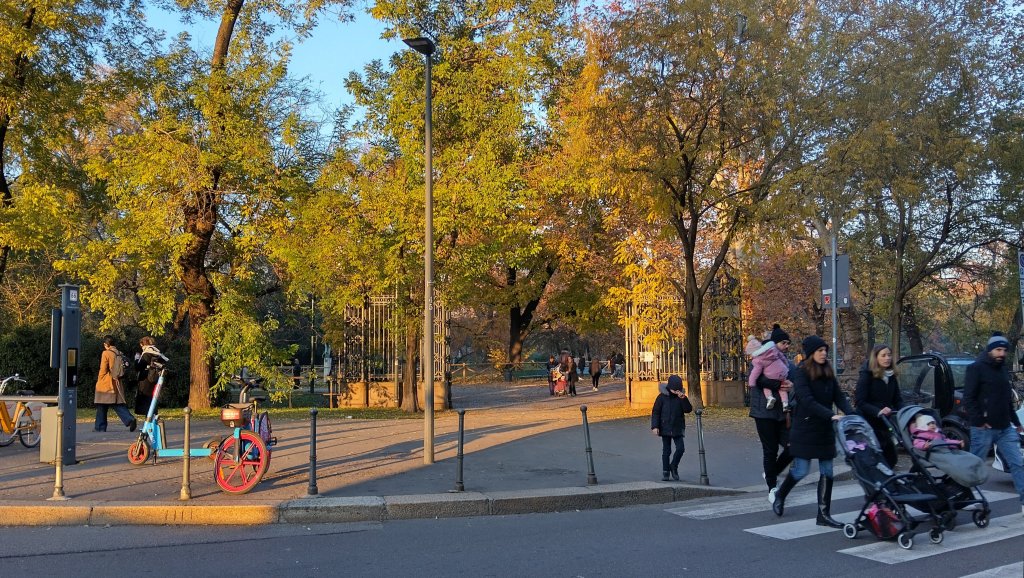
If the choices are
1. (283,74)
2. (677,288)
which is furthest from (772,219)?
(283,74)

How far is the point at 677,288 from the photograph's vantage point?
2142cm

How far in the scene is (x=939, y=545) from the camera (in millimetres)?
7094

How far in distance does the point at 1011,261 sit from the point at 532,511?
22.9 meters

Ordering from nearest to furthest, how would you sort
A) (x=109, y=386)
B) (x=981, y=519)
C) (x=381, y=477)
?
1. (x=981, y=519)
2. (x=381, y=477)
3. (x=109, y=386)

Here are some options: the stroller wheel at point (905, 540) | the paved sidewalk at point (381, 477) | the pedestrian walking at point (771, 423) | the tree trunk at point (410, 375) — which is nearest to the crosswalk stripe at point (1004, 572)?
the stroller wheel at point (905, 540)

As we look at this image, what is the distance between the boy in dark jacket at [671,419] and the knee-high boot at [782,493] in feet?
6.33

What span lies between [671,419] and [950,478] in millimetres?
3509

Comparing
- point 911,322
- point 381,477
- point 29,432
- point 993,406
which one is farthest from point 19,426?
point 911,322

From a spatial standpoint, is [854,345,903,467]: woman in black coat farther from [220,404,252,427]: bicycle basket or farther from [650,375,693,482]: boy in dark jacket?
[220,404,252,427]: bicycle basket

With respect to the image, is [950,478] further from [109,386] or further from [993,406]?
[109,386]

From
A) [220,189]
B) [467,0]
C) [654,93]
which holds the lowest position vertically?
[220,189]

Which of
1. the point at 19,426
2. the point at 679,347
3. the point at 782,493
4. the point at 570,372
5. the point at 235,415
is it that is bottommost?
the point at 782,493

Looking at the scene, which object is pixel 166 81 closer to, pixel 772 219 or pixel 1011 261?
pixel 772 219

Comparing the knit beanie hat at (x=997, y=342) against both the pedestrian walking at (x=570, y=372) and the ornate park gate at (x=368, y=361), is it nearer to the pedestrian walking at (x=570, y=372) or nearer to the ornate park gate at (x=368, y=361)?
the ornate park gate at (x=368, y=361)
